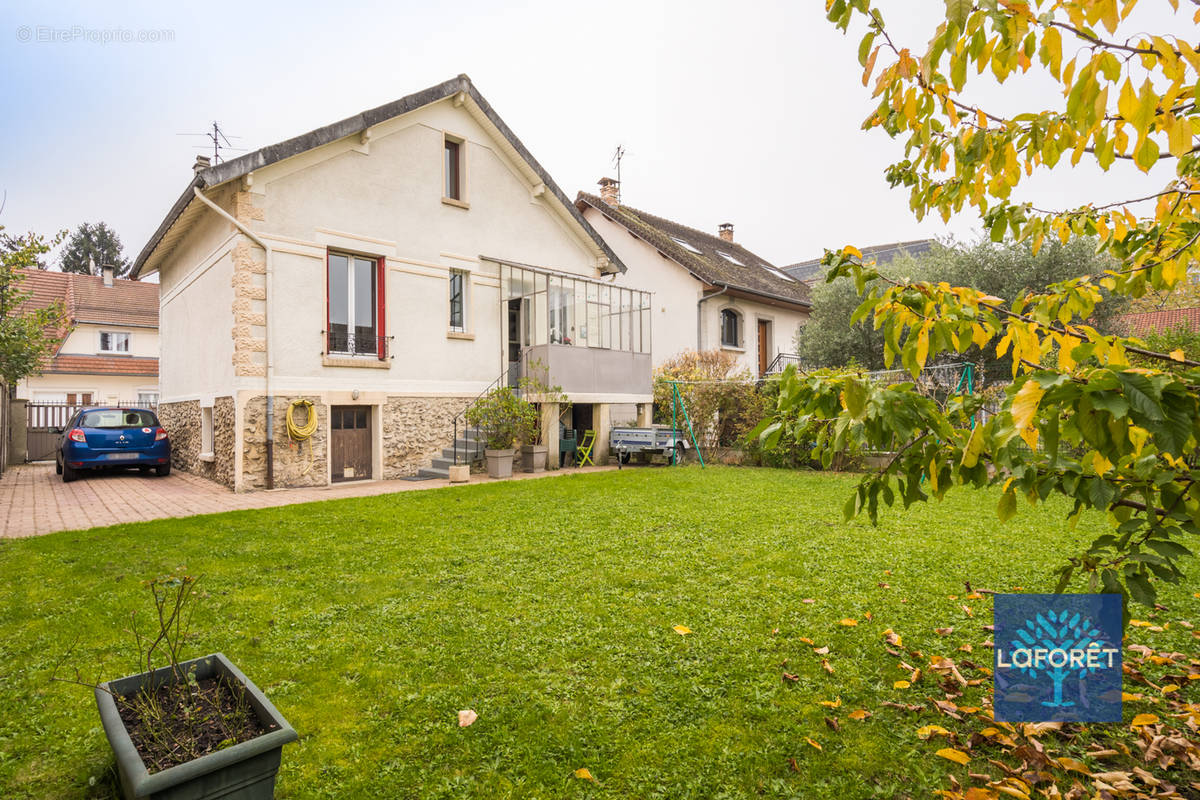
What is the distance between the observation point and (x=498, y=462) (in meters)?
11.8

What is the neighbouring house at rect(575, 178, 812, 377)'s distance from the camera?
1834 cm

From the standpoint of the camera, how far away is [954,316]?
196 centimetres

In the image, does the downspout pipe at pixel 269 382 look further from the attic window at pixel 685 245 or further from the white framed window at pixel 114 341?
the white framed window at pixel 114 341

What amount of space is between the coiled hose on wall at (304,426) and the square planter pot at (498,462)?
3114 millimetres

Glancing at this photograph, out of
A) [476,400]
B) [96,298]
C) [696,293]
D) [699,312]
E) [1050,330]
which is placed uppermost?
[96,298]

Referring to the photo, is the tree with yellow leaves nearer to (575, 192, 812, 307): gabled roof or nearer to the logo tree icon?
Answer: the logo tree icon

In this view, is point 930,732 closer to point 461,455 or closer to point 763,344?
point 461,455

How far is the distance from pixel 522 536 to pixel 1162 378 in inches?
223

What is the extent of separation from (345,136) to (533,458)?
23.3 feet

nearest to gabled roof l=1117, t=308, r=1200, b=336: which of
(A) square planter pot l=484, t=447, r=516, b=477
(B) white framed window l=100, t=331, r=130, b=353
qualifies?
(A) square planter pot l=484, t=447, r=516, b=477

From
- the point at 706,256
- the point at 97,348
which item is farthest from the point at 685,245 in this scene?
the point at 97,348

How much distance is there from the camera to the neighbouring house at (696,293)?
722 inches

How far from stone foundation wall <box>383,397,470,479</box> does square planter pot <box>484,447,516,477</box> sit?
1404mm

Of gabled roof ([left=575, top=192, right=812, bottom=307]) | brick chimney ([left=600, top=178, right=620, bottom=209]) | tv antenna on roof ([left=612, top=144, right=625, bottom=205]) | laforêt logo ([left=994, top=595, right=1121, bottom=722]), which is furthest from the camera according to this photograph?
brick chimney ([left=600, top=178, right=620, bottom=209])
